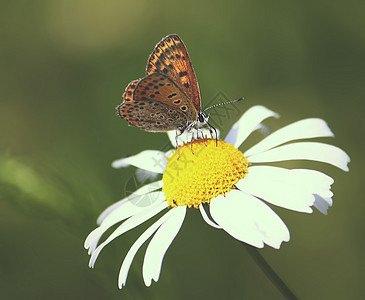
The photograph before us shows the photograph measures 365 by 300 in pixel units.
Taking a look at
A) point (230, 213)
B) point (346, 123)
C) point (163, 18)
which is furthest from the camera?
point (163, 18)

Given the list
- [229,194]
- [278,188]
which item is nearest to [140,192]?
[229,194]

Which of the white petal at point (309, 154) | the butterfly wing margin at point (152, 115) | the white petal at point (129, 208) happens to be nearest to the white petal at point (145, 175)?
the white petal at point (129, 208)

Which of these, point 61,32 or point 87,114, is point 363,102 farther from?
point 61,32

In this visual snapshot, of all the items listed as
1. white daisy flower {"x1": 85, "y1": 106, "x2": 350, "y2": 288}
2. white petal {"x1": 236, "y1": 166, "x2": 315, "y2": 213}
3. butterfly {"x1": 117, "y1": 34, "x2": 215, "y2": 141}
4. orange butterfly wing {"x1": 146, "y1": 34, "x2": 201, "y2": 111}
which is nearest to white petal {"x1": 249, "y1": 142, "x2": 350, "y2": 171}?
white daisy flower {"x1": 85, "y1": 106, "x2": 350, "y2": 288}

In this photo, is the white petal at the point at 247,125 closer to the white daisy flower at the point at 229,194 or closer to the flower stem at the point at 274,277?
the white daisy flower at the point at 229,194

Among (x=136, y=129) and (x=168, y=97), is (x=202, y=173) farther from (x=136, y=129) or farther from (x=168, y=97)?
(x=136, y=129)

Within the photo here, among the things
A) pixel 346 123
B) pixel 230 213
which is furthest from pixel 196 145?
pixel 346 123
